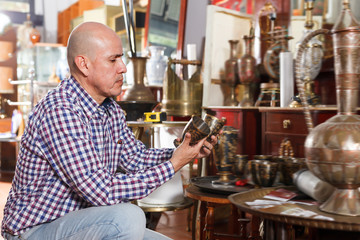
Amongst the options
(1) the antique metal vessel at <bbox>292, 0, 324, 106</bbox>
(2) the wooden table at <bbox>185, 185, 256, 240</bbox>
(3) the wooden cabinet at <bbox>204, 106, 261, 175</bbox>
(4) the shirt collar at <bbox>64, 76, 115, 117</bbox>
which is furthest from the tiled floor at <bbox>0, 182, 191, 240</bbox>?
(4) the shirt collar at <bbox>64, 76, 115, 117</bbox>

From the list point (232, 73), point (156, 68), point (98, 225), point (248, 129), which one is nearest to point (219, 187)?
point (98, 225)

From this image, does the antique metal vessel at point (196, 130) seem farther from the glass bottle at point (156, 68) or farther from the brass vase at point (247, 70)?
the glass bottle at point (156, 68)

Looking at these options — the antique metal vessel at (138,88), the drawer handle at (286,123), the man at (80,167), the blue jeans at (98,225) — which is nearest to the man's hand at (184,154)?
the man at (80,167)

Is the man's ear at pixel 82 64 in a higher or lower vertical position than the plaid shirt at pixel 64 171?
higher

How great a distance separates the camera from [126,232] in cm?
138

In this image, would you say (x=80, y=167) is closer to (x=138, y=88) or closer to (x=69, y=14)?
(x=138, y=88)

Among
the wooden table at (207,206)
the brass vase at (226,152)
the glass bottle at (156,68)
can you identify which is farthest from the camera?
the glass bottle at (156,68)

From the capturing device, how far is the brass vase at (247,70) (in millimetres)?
3611

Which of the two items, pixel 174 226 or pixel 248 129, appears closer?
pixel 248 129

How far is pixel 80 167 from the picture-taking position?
4.54ft

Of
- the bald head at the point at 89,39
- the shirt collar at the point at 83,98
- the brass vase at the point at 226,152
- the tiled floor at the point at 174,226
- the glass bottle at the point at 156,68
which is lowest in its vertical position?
the tiled floor at the point at 174,226

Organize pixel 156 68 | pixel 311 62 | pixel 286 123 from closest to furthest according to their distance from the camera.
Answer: pixel 286 123, pixel 311 62, pixel 156 68

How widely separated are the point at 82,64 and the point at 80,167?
1.28 ft

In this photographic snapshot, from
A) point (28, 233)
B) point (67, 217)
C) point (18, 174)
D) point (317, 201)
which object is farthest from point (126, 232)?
point (317, 201)
